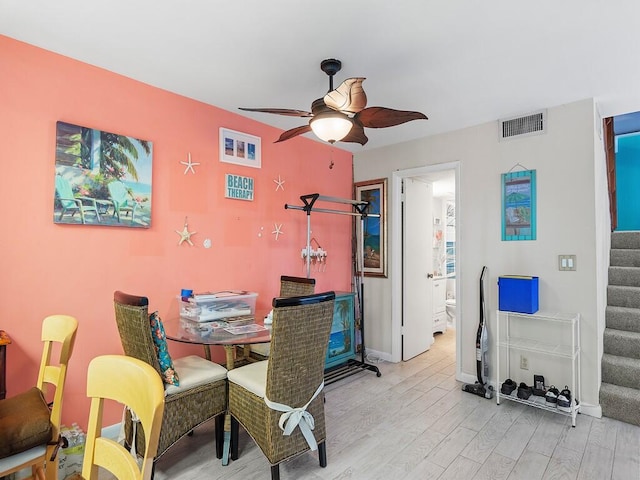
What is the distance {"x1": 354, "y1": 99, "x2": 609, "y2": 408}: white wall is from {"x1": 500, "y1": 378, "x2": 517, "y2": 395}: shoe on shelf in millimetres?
401

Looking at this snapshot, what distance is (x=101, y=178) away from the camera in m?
2.39

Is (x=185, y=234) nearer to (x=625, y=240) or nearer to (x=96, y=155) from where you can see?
(x=96, y=155)

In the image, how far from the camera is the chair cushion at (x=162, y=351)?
2.00 m

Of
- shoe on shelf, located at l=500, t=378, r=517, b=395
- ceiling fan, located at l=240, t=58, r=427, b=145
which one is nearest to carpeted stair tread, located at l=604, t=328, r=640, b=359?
shoe on shelf, located at l=500, t=378, r=517, b=395

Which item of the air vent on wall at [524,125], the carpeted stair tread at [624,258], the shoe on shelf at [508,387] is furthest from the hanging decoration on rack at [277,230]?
the carpeted stair tread at [624,258]

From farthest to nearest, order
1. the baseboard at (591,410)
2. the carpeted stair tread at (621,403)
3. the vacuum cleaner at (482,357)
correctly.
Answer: the vacuum cleaner at (482,357) < the baseboard at (591,410) < the carpeted stair tread at (621,403)

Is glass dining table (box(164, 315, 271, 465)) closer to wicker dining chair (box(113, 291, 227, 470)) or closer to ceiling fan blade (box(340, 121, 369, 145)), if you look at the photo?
wicker dining chair (box(113, 291, 227, 470))

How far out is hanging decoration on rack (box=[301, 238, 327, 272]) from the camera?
3859 millimetres

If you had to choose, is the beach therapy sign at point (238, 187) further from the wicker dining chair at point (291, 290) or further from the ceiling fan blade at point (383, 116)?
the ceiling fan blade at point (383, 116)

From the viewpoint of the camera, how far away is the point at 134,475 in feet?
2.97

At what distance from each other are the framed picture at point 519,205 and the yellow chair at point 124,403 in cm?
323

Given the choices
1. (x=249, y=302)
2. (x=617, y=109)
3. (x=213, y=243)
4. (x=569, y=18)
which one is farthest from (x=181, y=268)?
(x=617, y=109)

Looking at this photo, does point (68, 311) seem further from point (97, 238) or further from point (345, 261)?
point (345, 261)

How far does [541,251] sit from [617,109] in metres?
1.42
